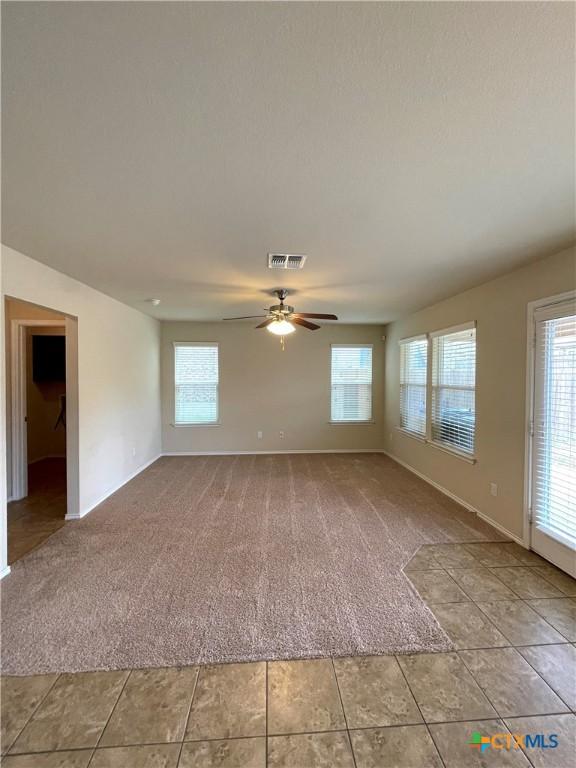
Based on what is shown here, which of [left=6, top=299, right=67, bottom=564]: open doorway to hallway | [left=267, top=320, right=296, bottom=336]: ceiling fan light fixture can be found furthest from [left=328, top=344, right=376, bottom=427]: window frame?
[left=6, top=299, right=67, bottom=564]: open doorway to hallway

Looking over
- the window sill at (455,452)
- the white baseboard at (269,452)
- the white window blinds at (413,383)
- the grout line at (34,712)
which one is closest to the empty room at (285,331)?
the grout line at (34,712)

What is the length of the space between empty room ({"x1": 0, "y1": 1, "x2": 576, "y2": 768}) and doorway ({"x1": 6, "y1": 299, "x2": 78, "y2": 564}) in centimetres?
5

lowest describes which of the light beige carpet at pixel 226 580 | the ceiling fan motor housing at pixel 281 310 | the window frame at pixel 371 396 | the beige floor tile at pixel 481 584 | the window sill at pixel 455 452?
the light beige carpet at pixel 226 580

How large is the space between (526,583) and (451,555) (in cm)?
53

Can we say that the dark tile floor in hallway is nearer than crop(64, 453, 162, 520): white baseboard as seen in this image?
Yes

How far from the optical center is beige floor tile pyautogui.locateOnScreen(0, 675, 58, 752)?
140 centimetres

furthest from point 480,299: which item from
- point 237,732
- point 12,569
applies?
Result: point 12,569

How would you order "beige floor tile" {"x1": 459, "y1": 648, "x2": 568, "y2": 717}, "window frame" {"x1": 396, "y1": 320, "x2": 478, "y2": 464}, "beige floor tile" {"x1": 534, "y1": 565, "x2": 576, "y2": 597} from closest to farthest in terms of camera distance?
"beige floor tile" {"x1": 459, "y1": 648, "x2": 568, "y2": 717} → "beige floor tile" {"x1": 534, "y1": 565, "x2": 576, "y2": 597} → "window frame" {"x1": 396, "y1": 320, "x2": 478, "y2": 464}

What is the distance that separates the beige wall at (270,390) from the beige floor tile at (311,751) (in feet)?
16.5

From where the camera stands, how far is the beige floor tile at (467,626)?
6.13 ft

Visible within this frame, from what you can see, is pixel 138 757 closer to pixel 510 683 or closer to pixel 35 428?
pixel 510 683

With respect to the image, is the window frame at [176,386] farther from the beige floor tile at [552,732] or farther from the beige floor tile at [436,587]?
the beige floor tile at [552,732]

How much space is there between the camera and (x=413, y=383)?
5316 millimetres

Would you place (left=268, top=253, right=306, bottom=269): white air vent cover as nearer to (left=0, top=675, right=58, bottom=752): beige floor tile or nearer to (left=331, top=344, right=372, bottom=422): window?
(left=0, top=675, right=58, bottom=752): beige floor tile
